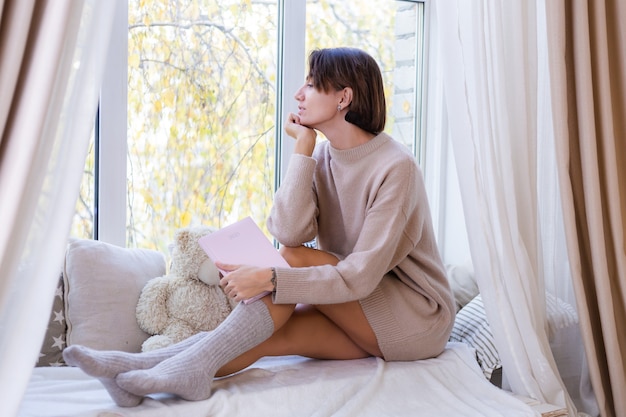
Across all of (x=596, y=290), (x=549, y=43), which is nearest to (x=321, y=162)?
(x=549, y=43)

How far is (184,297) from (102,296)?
0.74 feet

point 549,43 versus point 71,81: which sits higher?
point 549,43

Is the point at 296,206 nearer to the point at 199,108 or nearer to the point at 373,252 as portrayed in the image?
the point at 373,252

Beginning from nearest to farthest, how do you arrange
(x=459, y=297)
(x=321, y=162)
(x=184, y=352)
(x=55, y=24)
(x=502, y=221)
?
(x=55, y=24) < (x=184, y=352) < (x=502, y=221) < (x=321, y=162) < (x=459, y=297)

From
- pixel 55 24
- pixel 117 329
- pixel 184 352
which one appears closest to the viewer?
pixel 55 24

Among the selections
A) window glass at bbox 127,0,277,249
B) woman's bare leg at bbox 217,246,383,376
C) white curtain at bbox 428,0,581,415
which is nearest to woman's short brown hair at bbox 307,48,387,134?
white curtain at bbox 428,0,581,415

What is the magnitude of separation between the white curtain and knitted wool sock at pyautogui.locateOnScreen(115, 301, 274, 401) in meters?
0.61

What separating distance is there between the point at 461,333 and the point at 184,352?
0.98 metres

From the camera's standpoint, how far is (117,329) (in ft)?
6.88

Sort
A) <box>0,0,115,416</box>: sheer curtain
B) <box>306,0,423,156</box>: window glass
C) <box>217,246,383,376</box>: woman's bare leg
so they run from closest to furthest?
<box>0,0,115,416</box>: sheer curtain
<box>217,246,383,376</box>: woman's bare leg
<box>306,0,423,156</box>: window glass

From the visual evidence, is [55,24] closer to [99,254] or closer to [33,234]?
[33,234]

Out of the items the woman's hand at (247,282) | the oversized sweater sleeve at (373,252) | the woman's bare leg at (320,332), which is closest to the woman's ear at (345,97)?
the oversized sweater sleeve at (373,252)

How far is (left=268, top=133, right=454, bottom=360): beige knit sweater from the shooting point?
1927 mm

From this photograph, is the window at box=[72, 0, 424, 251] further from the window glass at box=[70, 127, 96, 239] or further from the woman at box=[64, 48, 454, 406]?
the woman at box=[64, 48, 454, 406]
